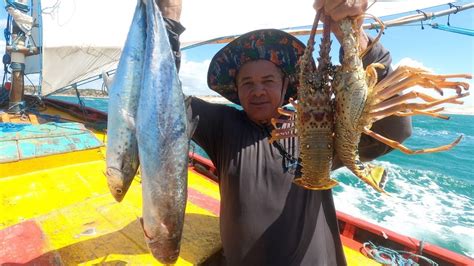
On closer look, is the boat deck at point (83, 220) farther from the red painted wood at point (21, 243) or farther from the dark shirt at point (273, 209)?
the dark shirt at point (273, 209)

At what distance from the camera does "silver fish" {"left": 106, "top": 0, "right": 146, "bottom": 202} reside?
1.16m

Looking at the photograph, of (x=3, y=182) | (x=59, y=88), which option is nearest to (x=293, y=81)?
(x=3, y=182)

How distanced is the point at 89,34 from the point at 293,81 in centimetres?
689

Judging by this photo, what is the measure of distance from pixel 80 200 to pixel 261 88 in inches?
109

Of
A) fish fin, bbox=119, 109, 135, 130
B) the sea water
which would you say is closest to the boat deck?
fish fin, bbox=119, 109, 135, 130

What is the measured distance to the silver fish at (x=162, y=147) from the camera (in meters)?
1.18

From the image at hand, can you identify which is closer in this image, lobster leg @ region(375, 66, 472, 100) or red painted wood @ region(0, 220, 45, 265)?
lobster leg @ region(375, 66, 472, 100)

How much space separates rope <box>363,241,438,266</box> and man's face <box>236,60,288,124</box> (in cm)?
220

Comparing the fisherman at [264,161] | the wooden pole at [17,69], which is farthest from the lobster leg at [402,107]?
the wooden pole at [17,69]

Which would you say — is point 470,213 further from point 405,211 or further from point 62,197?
point 62,197

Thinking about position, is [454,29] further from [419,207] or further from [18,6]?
[18,6]

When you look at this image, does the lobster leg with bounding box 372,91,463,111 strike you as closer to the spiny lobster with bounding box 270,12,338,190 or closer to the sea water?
the spiny lobster with bounding box 270,12,338,190

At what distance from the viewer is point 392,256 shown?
124 inches

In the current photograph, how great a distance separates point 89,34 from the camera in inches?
287
